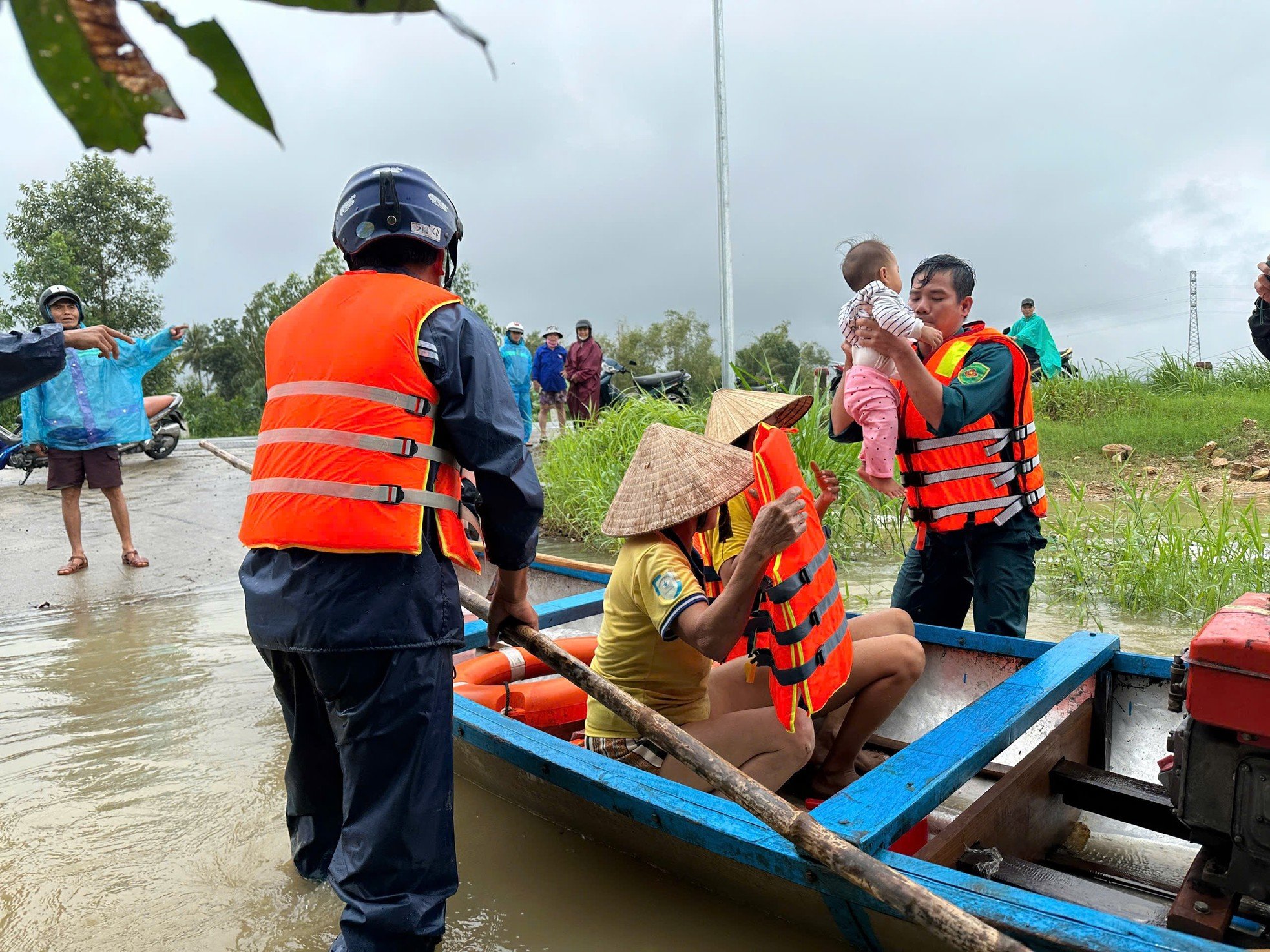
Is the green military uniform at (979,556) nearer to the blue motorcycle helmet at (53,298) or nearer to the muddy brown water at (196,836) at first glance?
the muddy brown water at (196,836)

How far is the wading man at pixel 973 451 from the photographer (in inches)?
122

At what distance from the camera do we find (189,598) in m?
6.69

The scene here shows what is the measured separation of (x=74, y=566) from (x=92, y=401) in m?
1.44

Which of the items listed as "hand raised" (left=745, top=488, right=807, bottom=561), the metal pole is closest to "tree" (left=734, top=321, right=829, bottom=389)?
the metal pole

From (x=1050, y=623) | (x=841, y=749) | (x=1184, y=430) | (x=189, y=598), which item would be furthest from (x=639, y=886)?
(x=1184, y=430)

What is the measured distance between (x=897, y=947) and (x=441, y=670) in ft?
3.73

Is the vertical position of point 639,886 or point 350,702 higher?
point 350,702

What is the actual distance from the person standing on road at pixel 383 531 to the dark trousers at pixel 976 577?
1.84 meters

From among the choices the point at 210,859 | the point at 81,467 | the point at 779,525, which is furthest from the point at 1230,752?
the point at 81,467

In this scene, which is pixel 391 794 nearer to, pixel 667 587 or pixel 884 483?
pixel 667 587

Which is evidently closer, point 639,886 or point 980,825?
point 980,825

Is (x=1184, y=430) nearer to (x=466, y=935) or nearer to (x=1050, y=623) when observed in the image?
(x=1050, y=623)

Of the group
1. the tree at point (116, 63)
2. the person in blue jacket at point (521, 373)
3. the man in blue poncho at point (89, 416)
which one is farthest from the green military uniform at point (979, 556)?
the person in blue jacket at point (521, 373)

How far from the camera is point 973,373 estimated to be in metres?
3.11
